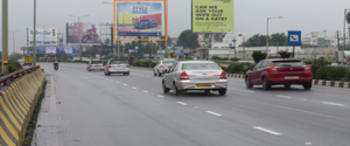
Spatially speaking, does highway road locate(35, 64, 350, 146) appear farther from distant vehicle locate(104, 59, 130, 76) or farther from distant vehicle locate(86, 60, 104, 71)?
distant vehicle locate(86, 60, 104, 71)

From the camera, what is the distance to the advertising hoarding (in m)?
72.7

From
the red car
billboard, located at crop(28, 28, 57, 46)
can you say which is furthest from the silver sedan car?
billboard, located at crop(28, 28, 57, 46)

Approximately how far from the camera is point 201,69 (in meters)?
20.9

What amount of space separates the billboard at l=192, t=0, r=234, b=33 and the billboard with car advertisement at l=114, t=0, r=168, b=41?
12760 millimetres

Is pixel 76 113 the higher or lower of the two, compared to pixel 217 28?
lower

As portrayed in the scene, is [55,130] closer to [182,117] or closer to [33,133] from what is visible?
[33,133]

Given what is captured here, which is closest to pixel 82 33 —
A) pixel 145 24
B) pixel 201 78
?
pixel 145 24

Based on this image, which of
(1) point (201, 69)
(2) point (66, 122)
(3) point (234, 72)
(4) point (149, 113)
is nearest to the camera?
(2) point (66, 122)

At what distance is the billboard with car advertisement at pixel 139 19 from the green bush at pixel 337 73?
40.0m

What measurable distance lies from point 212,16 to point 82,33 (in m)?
74.6

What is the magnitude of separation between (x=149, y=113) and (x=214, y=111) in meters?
1.65

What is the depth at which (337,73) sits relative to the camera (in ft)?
105

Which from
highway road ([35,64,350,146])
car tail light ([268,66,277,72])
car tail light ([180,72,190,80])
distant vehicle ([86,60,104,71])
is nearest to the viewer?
highway road ([35,64,350,146])

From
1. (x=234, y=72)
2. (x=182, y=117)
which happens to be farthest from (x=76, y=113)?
(x=234, y=72)
